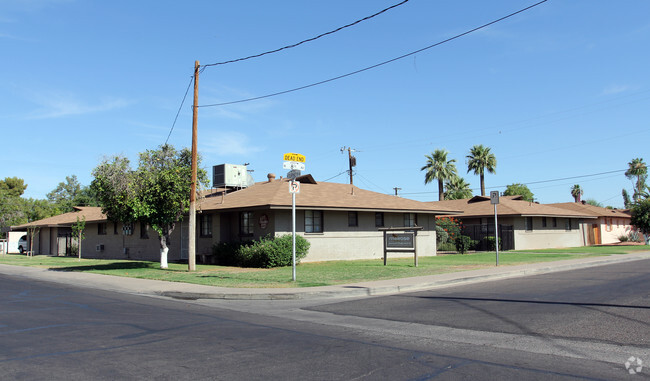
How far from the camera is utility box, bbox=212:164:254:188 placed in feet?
106

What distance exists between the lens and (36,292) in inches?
588

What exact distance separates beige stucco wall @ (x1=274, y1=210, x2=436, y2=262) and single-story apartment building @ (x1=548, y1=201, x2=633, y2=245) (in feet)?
91.8

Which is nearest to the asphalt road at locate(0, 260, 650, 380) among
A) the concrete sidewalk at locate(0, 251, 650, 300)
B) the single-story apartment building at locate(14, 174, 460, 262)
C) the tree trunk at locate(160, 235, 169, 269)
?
the concrete sidewalk at locate(0, 251, 650, 300)

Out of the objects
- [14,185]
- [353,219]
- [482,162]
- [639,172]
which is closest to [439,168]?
Result: [482,162]

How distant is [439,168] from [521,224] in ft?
64.2

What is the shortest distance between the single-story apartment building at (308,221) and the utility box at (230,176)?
0.79m

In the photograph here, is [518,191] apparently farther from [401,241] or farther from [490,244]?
[401,241]

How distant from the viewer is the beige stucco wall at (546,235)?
38.0 meters

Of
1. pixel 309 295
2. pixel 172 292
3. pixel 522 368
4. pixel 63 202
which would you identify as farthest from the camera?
pixel 63 202

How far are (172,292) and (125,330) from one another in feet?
18.4

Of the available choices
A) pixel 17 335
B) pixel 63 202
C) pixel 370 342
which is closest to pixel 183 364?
pixel 370 342

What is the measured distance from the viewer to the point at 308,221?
25.4 m

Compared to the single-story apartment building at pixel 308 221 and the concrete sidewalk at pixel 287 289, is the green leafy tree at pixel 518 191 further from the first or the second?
the concrete sidewalk at pixel 287 289

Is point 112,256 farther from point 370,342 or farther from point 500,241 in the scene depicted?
point 370,342
